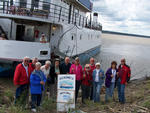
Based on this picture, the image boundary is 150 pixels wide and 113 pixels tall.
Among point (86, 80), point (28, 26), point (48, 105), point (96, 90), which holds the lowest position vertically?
point (48, 105)

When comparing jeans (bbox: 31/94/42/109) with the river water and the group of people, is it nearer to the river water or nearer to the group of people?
the group of people

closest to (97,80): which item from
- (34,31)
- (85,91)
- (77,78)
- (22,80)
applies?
(85,91)

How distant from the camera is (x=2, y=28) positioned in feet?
42.7

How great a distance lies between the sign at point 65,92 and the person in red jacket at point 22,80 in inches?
39.2

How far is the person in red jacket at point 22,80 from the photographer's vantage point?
569cm

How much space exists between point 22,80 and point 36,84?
484mm

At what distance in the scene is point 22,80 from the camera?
5816mm

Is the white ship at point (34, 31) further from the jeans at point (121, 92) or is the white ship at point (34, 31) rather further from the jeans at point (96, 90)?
the jeans at point (121, 92)

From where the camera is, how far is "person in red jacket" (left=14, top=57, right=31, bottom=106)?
5.69 metres

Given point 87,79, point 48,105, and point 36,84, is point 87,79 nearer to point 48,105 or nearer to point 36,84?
point 48,105

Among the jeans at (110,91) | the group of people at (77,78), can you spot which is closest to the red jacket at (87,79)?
the group of people at (77,78)

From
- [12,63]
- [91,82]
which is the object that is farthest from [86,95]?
[12,63]

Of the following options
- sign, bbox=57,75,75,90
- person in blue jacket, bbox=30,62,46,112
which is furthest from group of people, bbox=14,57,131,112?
sign, bbox=57,75,75,90

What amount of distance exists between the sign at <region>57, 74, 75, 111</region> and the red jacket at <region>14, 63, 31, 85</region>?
1.03 meters
